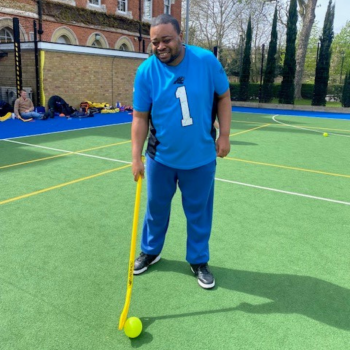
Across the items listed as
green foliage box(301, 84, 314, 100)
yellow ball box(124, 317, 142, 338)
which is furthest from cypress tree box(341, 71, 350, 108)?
yellow ball box(124, 317, 142, 338)

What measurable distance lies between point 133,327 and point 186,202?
1.11 m

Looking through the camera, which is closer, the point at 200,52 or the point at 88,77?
the point at 200,52

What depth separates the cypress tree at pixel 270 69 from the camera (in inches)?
998

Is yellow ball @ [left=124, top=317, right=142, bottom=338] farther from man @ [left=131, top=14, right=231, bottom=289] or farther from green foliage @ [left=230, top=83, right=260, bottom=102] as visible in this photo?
green foliage @ [left=230, top=83, right=260, bottom=102]

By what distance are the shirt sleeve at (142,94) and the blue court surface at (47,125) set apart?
8.40m

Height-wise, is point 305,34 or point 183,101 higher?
point 305,34

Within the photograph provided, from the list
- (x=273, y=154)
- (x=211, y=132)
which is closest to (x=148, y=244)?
(x=211, y=132)

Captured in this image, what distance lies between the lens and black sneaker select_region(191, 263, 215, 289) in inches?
126

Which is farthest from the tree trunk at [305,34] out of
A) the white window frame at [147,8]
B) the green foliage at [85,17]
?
the green foliage at [85,17]

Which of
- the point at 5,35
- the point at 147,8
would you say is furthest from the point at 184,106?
the point at 147,8

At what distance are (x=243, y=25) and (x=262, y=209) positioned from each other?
38580mm

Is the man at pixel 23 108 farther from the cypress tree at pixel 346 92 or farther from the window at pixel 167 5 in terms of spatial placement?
the window at pixel 167 5

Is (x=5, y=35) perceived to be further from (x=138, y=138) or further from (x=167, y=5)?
(x=138, y=138)

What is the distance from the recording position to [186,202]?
10.5ft
